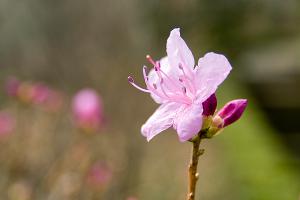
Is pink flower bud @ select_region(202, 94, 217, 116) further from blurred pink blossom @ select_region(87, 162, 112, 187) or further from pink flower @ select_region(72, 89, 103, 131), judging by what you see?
blurred pink blossom @ select_region(87, 162, 112, 187)

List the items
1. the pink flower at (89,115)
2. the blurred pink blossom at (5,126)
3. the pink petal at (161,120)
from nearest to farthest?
the pink petal at (161,120), the pink flower at (89,115), the blurred pink blossom at (5,126)

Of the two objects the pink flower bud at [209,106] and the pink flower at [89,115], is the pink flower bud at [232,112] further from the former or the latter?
the pink flower at [89,115]

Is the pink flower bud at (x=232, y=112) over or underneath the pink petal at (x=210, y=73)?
underneath

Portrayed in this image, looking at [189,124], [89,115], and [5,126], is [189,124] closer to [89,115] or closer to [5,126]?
[89,115]

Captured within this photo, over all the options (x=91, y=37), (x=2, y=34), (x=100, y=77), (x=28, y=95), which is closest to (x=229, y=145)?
(x=100, y=77)

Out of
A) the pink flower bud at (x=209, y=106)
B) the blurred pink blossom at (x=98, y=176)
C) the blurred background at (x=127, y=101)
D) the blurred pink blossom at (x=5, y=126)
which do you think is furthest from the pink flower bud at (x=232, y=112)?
the blurred pink blossom at (x=5, y=126)
